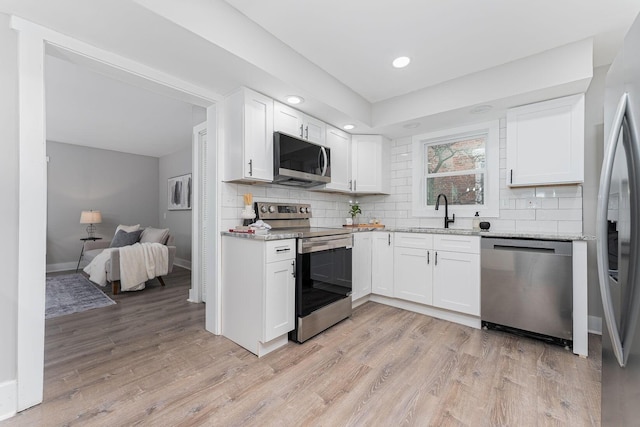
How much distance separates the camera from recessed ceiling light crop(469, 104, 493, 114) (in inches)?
109

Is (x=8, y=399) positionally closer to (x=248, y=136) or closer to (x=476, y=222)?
(x=248, y=136)

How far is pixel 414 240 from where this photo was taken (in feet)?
10.2

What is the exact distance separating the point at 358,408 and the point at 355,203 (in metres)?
2.96

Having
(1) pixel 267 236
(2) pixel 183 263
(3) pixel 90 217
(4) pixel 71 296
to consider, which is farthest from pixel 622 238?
(3) pixel 90 217

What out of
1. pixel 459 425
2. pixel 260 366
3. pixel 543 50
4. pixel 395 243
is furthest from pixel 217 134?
pixel 543 50

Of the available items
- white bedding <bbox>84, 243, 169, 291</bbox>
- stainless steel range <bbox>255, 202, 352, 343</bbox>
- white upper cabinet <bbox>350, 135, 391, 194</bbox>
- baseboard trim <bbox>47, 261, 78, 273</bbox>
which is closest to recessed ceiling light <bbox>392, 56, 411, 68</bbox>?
white upper cabinet <bbox>350, 135, 391, 194</bbox>

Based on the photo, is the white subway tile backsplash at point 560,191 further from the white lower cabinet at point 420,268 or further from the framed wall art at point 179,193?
the framed wall art at point 179,193

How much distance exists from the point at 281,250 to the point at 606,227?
186 cm

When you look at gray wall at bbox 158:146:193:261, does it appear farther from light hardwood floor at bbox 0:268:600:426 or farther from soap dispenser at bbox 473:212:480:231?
soap dispenser at bbox 473:212:480:231

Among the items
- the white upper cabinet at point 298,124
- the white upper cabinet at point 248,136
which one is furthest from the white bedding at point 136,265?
the white upper cabinet at point 298,124

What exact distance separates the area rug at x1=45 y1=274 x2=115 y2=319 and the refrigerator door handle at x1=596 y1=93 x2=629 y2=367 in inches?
172

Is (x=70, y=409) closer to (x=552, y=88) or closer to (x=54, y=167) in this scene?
(x=552, y=88)

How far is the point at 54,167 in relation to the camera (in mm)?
5438

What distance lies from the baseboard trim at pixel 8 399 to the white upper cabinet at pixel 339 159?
2.85 metres
